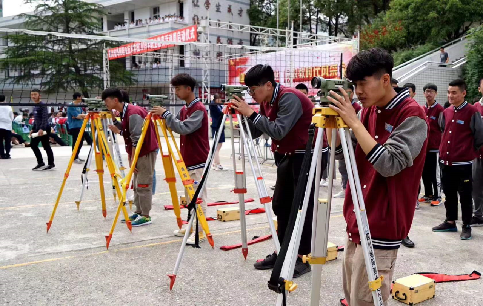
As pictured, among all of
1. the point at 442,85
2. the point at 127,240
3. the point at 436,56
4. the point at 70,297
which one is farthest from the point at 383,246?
the point at 436,56

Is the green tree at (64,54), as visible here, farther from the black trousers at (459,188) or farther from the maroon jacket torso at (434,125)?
the black trousers at (459,188)

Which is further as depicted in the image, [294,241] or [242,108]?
[242,108]

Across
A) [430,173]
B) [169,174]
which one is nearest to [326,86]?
[169,174]

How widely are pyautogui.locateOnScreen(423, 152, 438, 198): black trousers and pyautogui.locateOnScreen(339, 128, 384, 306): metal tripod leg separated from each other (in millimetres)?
5505

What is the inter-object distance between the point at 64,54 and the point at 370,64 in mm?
27772

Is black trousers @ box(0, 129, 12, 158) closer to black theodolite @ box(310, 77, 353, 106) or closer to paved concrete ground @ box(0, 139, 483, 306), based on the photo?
paved concrete ground @ box(0, 139, 483, 306)

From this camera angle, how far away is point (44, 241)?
18.0 feet

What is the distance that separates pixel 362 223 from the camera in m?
2.33

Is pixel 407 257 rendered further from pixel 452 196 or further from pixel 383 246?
pixel 383 246

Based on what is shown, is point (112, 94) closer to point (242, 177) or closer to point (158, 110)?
point (158, 110)

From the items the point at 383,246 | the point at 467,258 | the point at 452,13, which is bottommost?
the point at 467,258

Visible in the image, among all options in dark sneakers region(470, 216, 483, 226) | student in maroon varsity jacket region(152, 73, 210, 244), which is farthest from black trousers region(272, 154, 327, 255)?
dark sneakers region(470, 216, 483, 226)

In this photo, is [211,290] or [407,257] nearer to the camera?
[211,290]

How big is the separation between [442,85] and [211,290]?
21756 millimetres
